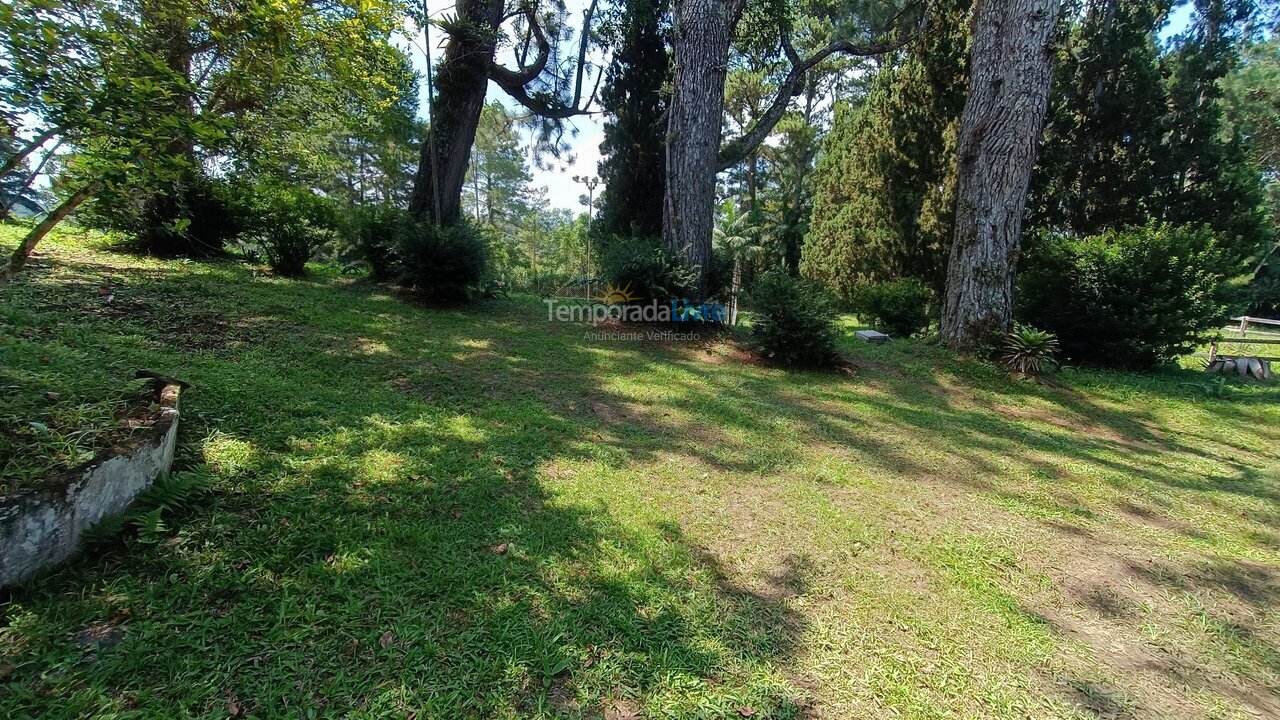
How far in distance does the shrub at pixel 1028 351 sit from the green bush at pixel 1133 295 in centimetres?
129

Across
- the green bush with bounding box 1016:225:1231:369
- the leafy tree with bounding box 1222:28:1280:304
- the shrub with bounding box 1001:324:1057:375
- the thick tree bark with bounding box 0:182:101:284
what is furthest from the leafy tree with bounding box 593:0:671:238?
the leafy tree with bounding box 1222:28:1280:304

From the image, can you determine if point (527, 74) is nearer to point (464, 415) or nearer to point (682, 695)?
point (464, 415)

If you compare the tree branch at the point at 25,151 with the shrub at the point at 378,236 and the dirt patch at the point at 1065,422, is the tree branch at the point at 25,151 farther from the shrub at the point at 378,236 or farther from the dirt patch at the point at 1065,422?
the dirt patch at the point at 1065,422

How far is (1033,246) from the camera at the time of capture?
8023mm

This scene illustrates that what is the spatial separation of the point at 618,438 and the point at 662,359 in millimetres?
2586

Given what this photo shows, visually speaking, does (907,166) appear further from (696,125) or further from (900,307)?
(696,125)

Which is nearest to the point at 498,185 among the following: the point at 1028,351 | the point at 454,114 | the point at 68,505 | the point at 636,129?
the point at 636,129

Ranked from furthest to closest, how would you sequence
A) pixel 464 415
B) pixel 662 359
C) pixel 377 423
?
pixel 662 359 → pixel 464 415 → pixel 377 423

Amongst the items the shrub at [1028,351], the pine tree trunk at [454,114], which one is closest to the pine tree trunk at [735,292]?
the shrub at [1028,351]

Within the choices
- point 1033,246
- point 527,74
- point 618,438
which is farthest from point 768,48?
point 618,438

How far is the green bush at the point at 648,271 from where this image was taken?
7004 millimetres

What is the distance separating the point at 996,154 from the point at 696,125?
411 centimetres

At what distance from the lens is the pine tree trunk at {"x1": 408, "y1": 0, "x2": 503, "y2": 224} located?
836 cm

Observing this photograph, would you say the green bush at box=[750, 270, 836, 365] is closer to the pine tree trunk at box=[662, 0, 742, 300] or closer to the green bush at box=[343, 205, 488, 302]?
the pine tree trunk at box=[662, 0, 742, 300]
